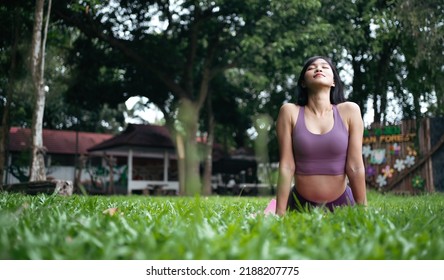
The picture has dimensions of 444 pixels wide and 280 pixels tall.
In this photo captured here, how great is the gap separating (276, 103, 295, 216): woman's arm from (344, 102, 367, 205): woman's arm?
14.6 inches

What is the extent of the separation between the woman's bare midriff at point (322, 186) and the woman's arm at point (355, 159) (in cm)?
7

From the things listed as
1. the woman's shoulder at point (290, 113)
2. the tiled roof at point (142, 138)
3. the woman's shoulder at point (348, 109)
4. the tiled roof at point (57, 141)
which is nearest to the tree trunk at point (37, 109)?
the woman's shoulder at point (290, 113)

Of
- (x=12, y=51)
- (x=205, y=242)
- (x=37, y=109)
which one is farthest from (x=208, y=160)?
(x=205, y=242)

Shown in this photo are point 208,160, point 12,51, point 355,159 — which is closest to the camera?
point 355,159

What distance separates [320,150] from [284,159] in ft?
0.78

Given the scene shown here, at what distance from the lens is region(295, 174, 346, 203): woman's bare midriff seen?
9.69 feet

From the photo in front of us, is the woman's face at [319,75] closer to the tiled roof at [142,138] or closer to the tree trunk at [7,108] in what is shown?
the tree trunk at [7,108]

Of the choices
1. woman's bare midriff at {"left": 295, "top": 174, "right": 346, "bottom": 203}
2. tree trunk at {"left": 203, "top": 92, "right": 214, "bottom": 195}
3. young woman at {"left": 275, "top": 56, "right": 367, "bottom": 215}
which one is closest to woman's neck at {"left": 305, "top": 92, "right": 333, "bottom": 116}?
young woman at {"left": 275, "top": 56, "right": 367, "bottom": 215}

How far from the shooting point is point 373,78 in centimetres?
1648

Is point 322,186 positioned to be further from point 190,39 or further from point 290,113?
point 190,39

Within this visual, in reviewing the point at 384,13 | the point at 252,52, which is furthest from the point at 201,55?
the point at 384,13

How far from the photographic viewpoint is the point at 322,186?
2953 millimetres

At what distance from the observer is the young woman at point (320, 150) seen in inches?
116
